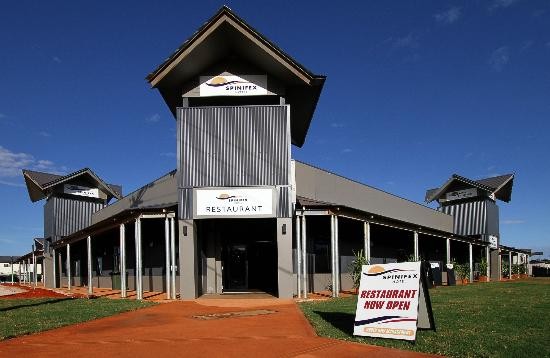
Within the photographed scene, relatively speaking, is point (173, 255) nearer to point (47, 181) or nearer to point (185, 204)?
point (185, 204)

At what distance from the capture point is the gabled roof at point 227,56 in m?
18.5

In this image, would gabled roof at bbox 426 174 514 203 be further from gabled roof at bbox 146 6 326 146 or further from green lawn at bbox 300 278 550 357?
green lawn at bbox 300 278 550 357

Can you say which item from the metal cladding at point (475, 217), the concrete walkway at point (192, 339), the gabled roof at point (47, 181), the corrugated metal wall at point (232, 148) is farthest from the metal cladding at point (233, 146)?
the metal cladding at point (475, 217)

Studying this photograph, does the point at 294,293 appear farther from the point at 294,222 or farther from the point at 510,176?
the point at 510,176

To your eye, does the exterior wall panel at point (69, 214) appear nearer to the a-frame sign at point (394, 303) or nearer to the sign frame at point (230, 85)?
the sign frame at point (230, 85)

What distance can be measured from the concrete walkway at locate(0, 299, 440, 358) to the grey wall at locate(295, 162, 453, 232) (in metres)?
9.04

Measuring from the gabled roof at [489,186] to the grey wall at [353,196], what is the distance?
4.57 metres

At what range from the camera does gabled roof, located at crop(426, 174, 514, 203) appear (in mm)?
36469

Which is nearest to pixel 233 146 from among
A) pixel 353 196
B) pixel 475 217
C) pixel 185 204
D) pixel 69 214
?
pixel 185 204

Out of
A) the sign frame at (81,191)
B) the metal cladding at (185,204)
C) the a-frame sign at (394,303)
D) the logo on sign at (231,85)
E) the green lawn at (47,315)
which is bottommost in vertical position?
the green lawn at (47,315)

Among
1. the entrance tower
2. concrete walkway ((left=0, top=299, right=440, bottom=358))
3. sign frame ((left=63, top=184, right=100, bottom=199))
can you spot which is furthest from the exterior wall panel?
concrete walkway ((left=0, top=299, right=440, bottom=358))

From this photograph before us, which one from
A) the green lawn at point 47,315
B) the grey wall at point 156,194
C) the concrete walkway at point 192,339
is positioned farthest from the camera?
the grey wall at point 156,194

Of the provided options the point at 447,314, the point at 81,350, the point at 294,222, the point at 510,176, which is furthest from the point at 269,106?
the point at 510,176

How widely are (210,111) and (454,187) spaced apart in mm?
Result: 24604
